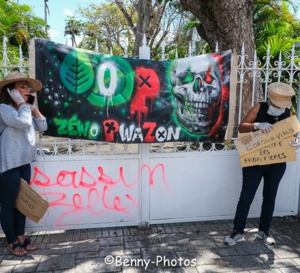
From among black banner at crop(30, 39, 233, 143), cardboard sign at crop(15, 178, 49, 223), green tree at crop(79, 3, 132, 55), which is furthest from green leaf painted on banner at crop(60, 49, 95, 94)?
green tree at crop(79, 3, 132, 55)

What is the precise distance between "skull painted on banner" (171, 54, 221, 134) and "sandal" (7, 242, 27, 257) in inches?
89.5

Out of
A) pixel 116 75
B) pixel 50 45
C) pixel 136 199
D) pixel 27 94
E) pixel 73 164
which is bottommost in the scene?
pixel 136 199

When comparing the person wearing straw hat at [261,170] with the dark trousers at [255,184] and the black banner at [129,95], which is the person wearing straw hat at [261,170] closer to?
the dark trousers at [255,184]

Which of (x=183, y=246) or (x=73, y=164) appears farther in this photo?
(x=73, y=164)

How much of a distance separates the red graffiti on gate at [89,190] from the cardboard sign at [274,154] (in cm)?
114

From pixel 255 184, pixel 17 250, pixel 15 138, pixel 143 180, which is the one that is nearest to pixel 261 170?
pixel 255 184

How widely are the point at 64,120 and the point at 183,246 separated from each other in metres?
1.98

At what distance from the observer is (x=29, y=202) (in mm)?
3205

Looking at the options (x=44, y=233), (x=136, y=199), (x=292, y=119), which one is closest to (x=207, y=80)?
(x=292, y=119)

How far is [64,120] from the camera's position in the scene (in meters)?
3.46

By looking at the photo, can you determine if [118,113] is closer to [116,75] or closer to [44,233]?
[116,75]

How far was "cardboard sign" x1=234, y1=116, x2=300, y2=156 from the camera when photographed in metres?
3.32

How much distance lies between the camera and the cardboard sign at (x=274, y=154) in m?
3.38

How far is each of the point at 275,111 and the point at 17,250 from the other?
3.19 metres
